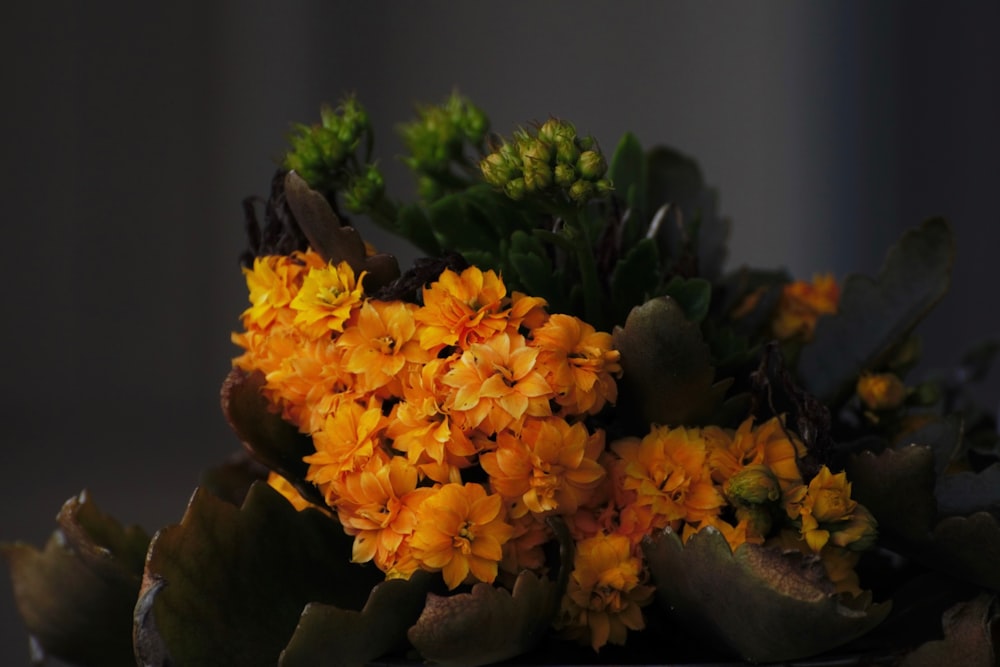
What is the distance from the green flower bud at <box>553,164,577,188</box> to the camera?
422 mm

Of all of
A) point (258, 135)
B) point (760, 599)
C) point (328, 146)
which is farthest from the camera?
point (258, 135)

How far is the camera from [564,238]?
0.45 metres

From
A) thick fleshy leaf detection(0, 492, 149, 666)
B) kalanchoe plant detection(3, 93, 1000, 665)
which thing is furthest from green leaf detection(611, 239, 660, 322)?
thick fleshy leaf detection(0, 492, 149, 666)

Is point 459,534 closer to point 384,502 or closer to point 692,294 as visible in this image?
point 384,502

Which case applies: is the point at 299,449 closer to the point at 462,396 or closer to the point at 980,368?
the point at 462,396

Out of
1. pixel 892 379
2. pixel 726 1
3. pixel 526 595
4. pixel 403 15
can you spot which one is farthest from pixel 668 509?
pixel 403 15

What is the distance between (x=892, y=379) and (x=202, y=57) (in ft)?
7.16

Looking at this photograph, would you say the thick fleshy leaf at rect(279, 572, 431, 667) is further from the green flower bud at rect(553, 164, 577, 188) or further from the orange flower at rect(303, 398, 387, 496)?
the green flower bud at rect(553, 164, 577, 188)

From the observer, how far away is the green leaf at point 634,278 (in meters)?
0.49

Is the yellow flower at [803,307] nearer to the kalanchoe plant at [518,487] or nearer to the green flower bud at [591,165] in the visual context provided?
the kalanchoe plant at [518,487]

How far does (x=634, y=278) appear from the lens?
0.50m

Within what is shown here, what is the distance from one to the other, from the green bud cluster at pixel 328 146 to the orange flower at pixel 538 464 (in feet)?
0.53

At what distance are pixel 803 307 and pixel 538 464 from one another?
0.25 m

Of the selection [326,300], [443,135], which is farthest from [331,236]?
[443,135]
